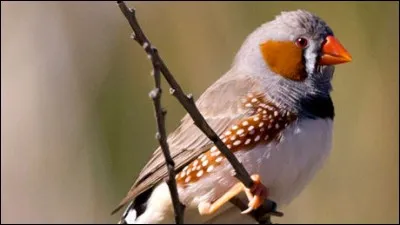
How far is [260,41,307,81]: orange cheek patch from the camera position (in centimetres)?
418

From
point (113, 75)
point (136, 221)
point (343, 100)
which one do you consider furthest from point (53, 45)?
point (136, 221)

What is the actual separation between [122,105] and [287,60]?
2103 millimetres

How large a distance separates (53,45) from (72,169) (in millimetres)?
639

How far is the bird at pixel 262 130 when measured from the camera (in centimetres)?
399

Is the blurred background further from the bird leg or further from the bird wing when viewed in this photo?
the bird leg

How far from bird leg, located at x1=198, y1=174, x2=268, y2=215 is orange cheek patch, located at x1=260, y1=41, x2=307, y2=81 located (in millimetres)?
475

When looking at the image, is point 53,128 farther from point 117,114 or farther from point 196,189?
point 196,189

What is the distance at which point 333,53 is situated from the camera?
410cm

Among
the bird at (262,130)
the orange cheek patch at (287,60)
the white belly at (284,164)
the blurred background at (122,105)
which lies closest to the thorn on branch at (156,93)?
the bird at (262,130)

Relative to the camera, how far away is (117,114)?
6.18 meters

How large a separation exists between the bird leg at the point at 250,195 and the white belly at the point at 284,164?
67 millimetres

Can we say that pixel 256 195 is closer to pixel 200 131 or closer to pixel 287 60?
pixel 200 131

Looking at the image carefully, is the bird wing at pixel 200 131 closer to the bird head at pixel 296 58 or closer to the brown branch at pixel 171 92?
the bird head at pixel 296 58

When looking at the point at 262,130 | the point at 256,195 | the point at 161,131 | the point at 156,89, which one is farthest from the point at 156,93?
the point at 262,130
